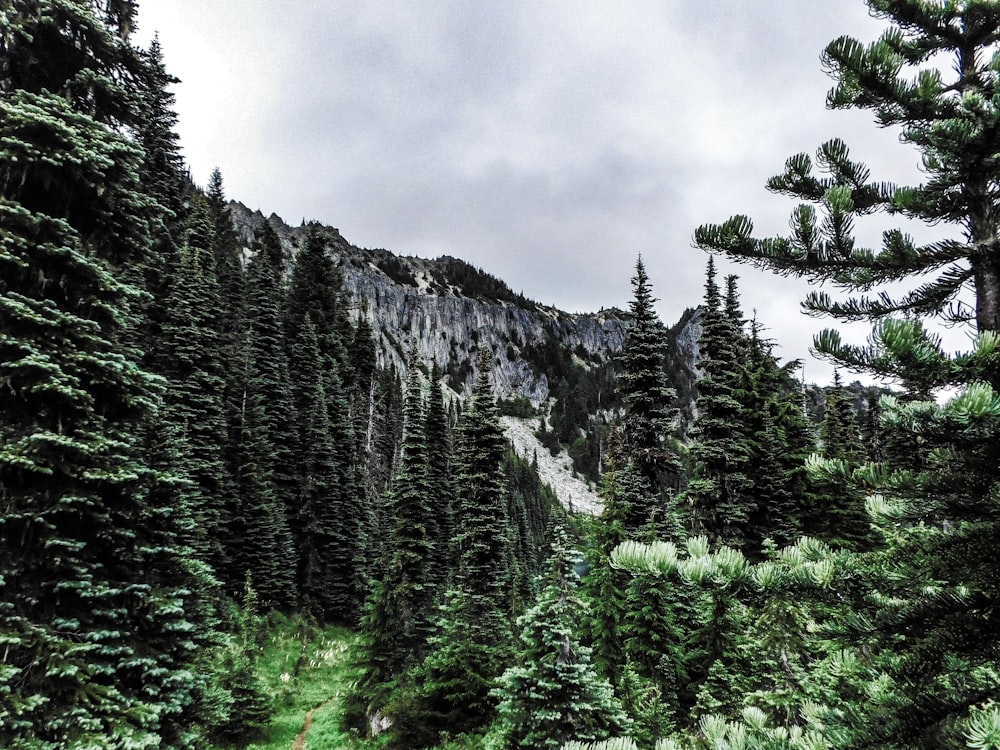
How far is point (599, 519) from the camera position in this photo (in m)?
16.8

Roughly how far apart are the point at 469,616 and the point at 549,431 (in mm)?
164113

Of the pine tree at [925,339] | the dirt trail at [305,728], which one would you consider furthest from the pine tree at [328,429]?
the pine tree at [925,339]

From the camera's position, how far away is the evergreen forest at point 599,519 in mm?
2686

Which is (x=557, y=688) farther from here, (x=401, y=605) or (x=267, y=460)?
(x=267, y=460)

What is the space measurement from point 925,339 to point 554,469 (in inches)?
6311

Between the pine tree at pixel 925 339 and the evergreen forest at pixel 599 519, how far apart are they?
17 millimetres

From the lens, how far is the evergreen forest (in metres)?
2.69

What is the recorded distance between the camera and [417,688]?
54.2 feet

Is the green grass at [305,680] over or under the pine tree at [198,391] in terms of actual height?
under

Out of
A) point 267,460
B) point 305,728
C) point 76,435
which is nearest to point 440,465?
point 267,460

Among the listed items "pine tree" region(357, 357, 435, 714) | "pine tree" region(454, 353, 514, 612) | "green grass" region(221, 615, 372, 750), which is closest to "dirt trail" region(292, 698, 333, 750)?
"green grass" region(221, 615, 372, 750)

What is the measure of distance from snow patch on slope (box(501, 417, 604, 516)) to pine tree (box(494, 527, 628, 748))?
120 m

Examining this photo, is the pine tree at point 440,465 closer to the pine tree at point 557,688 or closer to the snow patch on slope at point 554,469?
the pine tree at point 557,688

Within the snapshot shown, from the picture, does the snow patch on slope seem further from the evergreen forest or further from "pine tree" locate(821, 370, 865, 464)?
the evergreen forest
